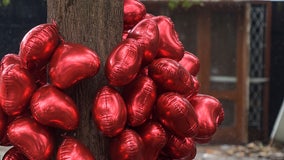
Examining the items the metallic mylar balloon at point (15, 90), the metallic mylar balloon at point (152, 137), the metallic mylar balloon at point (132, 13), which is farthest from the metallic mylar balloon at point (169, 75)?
the metallic mylar balloon at point (15, 90)

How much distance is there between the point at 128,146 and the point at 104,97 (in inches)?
5.8

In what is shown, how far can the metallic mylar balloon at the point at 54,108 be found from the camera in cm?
165

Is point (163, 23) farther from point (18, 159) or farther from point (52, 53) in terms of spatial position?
point (18, 159)

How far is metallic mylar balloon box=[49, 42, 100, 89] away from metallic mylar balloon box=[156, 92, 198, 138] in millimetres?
221

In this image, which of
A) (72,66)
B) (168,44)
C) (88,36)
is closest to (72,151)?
(72,66)

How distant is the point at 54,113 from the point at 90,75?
5.5 inches

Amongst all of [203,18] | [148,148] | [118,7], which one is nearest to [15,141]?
[148,148]

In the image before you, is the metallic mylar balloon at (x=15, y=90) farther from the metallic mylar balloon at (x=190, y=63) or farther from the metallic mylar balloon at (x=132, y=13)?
the metallic mylar balloon at (x=190, y=63)

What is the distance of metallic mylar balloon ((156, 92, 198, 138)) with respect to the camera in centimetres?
175

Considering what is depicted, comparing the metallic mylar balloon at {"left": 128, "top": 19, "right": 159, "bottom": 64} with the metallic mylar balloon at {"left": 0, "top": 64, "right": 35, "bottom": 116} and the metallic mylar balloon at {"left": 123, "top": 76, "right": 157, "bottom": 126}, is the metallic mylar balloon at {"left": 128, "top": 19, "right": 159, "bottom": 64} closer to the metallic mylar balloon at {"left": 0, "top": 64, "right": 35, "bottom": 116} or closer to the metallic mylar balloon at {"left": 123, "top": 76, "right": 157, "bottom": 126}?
the metallic mylar balloon at {"left": 123, "top": 76, "right": 157, "bottom": 126}

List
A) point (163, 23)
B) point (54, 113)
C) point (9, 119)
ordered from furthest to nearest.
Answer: point (163, 23), point (9, 119), point (54, 113)

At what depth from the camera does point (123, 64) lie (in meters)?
1.67

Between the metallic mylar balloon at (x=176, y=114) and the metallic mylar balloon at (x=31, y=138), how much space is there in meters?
0.32

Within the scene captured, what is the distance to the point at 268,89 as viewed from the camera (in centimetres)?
825
